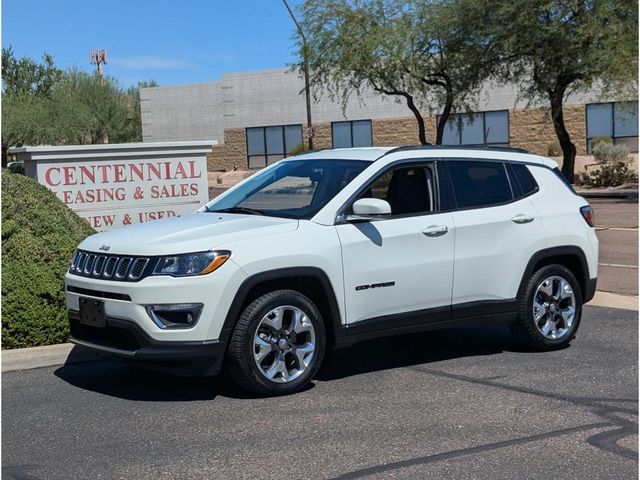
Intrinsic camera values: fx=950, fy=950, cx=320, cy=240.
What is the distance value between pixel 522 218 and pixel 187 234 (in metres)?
3.03

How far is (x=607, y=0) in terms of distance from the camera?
2955 centimetres

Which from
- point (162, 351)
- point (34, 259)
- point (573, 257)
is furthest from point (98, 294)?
point (573, 257)

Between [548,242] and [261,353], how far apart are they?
298 cm

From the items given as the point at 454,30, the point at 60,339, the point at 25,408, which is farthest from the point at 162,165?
the point at 454,30

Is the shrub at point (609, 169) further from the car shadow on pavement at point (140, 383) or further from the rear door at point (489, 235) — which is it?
the car shadow on pavement at point (140, 383)

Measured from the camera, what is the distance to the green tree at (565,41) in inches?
1137

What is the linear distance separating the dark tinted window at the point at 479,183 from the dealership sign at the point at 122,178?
5.24m

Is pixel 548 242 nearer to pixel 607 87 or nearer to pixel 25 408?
pixel 25 408

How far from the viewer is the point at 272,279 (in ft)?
22.4

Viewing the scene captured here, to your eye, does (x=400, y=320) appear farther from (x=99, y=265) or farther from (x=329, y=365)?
(x=99, y=265)

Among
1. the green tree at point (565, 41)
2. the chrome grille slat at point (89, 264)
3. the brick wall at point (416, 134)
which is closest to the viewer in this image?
the chrome grille slat at point (89, 264)

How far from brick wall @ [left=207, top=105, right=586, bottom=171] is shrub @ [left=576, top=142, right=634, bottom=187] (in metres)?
3.10

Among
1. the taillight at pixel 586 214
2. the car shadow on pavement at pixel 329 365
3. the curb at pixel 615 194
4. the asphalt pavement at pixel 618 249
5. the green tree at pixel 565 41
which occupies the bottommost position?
the curb at pixel 615 194

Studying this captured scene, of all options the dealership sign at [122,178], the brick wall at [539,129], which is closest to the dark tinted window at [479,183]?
the dealership sign at [122,178]
